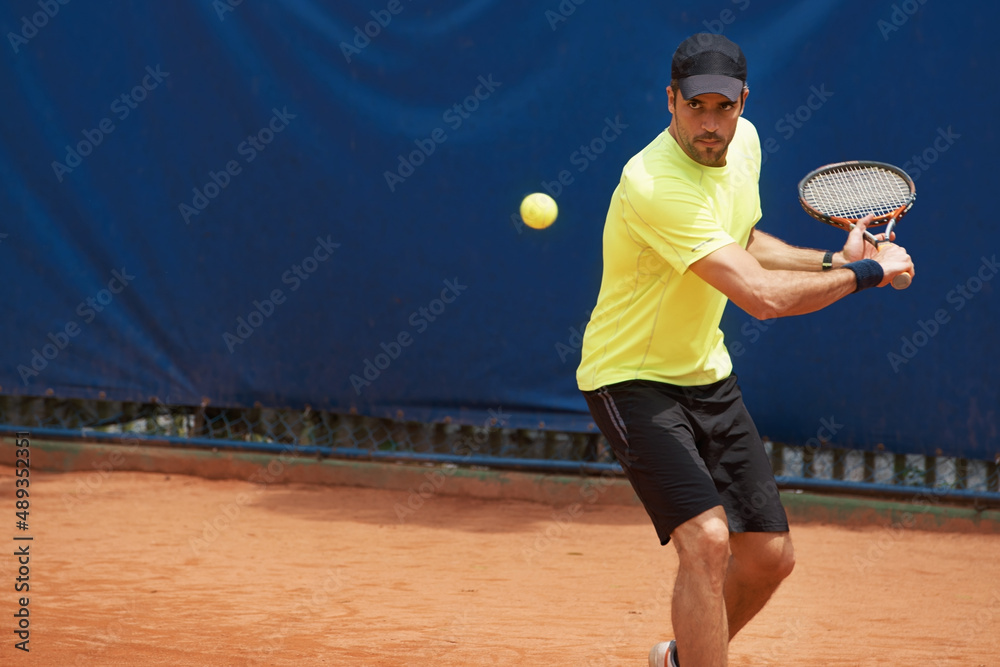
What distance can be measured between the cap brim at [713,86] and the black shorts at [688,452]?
0.67m

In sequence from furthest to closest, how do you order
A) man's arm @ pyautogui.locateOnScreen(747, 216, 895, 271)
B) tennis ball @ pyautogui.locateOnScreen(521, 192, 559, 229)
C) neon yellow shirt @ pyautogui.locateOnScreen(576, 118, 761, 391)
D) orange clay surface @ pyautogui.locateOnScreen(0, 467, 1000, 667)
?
tennis ball @ pyautogui.locateOnScreen(521, 192, 559, 229) → orange clay surface @ pyautogui.locateOnScreen(0, 467, 1000, 667) → man's arm @ pyautogui.locateOnScreen(747, 216, 895, 271) → neon yellow shirt @ pyautogui.locateOnScreen(576, 118, 761, 391)

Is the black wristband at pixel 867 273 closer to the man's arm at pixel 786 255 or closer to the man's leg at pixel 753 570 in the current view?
the man's arm at pixel 786 255

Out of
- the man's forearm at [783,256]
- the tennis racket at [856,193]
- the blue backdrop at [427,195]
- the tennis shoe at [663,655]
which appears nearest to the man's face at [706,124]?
the man's forearm at [783,256]

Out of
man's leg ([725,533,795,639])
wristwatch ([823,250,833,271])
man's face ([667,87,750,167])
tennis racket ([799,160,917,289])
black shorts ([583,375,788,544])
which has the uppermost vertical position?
man's face ([667,87,750,167])

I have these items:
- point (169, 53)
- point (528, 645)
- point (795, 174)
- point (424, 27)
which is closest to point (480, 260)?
point (424, 27)

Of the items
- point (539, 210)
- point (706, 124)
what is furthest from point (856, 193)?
point (539, 210)

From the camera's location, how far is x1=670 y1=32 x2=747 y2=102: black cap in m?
2.41

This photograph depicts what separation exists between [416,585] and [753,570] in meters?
1.68

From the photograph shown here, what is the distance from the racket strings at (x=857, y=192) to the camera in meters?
2.96

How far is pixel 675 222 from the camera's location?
7.89ft

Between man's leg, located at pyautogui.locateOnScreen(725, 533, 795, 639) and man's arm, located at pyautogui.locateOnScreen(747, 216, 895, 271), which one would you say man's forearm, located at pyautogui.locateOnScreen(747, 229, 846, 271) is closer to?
man's arm, located at pyautogui.locateOnScreen(747, 216, 895, 271)

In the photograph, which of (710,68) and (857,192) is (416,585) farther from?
(710,68)

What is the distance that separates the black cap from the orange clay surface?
1625 millimetres

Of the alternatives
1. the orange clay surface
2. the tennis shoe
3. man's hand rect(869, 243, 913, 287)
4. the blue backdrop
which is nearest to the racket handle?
man's hand rect(869, 243, 913, 287)
